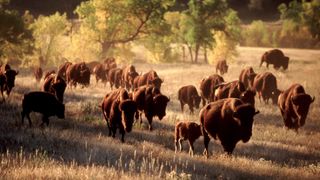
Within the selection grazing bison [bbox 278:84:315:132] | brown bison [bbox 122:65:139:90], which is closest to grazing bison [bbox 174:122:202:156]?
grazing bison [bbox 278:84:315:132]

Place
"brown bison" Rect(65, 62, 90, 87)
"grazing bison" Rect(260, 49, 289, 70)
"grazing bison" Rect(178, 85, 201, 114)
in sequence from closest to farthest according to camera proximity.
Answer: "grazing bison" Rect(178, 85, 201, 114) < "brown bison" Rect(65, 62, 90, 87) < "grazing bison" Rect(260, 49, 289, 70)

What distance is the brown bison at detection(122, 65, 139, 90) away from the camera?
89.6ft

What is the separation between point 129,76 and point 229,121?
56.1 feet

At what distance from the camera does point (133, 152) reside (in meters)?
10.6

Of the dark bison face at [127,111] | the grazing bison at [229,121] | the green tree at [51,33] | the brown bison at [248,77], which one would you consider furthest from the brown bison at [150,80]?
the green tree at [51,33]

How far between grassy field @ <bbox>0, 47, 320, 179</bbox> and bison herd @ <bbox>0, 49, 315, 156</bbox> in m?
0.51

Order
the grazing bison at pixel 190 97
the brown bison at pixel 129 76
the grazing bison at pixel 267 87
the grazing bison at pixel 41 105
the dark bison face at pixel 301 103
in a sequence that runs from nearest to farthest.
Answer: the grazing bison at pixel 41 105, the dark bison face at pixel 301 103, the grazing bison at pixel 190 97, the grazing bison at pixel 267 87, the brown bison at pixel 129 76

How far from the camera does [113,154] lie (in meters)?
9.94

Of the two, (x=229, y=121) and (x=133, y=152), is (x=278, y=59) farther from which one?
(x=133, y=152)

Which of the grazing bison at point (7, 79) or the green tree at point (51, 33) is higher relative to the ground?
the green tree at point (51, 33)

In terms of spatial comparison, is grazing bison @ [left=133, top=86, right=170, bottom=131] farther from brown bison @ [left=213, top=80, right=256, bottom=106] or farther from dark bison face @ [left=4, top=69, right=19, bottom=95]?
dark bison face @ [left=4, top=69, right=19, bottom=95]

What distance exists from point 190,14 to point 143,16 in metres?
17.9

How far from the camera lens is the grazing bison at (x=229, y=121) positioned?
10.6m

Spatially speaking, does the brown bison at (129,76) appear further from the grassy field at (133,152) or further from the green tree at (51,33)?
the green tree at (51,33)
